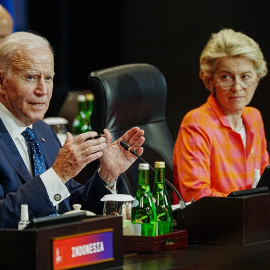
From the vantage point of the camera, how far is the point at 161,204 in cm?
238

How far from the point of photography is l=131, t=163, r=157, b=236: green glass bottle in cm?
230

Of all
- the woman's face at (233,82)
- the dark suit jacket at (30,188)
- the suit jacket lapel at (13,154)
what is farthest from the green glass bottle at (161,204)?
the woman's face at (233,82)

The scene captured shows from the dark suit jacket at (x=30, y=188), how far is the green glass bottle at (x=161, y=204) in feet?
1.09

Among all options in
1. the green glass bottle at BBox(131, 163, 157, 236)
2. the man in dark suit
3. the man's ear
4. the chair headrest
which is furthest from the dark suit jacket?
the chair headrest

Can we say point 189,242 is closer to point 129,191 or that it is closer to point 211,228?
point 211,228

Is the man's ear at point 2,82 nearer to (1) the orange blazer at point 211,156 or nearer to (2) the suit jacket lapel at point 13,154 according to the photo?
(2) the suit jacket lapel at point 13,154

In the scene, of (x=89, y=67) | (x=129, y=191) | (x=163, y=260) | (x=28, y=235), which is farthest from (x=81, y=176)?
(x=89, y=67)

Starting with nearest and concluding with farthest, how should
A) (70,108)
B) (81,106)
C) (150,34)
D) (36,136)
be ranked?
(36,136)
(81,106)
(70,108)
(150,34)

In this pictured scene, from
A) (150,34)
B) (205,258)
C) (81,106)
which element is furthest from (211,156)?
(150,34)

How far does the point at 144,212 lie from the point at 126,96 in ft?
4.20

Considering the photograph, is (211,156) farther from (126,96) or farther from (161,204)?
(161,204)

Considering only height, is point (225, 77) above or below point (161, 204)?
above

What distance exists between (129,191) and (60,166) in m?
0.92

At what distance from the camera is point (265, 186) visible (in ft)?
8.53
